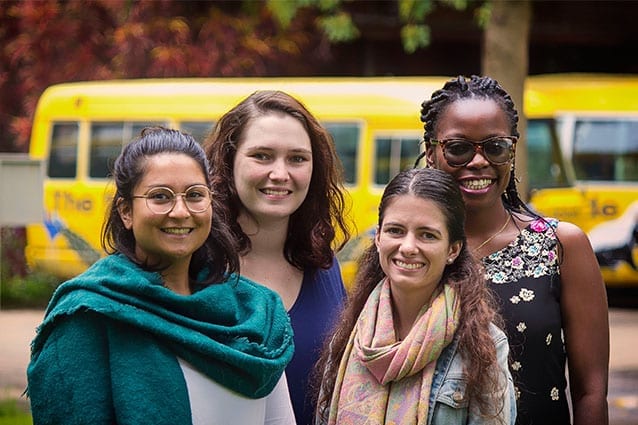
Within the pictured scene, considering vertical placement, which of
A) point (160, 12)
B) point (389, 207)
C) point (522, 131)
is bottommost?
point (389, 207)

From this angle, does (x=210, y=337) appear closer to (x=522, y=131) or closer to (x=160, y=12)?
(x=522, y=131)

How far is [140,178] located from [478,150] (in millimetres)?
886

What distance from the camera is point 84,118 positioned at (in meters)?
12.9

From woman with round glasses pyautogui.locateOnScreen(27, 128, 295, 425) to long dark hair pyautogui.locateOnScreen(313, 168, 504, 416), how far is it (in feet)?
0.67

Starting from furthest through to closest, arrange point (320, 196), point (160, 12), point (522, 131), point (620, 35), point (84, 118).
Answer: point (620, 35), point (160, 12), point (84, 118), point (522, 131), point (320, 196)

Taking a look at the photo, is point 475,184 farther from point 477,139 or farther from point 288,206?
point 288,206

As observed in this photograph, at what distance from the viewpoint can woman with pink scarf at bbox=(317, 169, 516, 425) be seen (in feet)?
8.59

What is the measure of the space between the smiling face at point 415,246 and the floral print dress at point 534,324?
207 mm

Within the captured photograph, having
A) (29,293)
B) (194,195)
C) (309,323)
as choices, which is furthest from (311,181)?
(29,293)

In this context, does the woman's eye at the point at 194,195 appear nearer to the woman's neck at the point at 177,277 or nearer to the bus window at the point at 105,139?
the woman's neck at the point at 177,277

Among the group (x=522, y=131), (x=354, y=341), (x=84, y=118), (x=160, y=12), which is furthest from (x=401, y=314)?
(x=160, y=12)

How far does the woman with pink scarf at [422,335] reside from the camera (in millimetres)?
2617

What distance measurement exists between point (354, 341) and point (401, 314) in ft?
0.44

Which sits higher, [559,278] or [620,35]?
[620,35]
